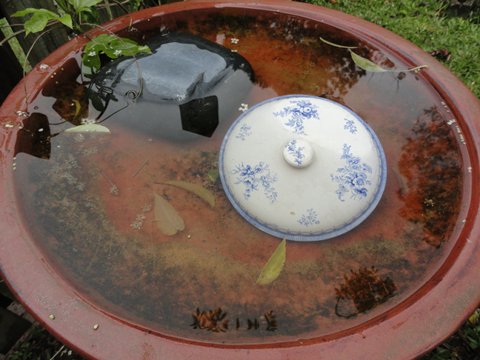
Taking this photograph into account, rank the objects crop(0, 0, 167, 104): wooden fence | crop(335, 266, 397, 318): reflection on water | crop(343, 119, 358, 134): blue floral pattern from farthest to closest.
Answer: crop(0, 0, 167, 104): wooden fence → crop(343, 119, 358, 134): blue floral pattern → crop(335, 266, 397, 318): reflection on water

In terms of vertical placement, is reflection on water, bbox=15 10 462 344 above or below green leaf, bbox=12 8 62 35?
below

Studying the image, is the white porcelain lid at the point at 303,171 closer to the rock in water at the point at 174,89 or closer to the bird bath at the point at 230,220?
the bird bath at the point at 230,220

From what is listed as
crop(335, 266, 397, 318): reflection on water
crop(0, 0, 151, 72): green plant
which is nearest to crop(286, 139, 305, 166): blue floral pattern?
crop(335, 266, 397, 318): reflection on water

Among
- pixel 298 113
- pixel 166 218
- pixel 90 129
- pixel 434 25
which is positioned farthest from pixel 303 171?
pixel 434 25

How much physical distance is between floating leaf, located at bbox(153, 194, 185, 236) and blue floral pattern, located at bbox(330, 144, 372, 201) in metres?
0.48

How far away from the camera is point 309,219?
1146mm

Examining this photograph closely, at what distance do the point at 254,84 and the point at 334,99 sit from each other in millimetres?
301

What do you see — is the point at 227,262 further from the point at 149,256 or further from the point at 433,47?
the point at 433,47

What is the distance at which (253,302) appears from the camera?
43.8 inches

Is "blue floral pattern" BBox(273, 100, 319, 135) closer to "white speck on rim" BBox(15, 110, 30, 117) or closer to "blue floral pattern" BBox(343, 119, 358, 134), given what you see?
"blue floral pattern" BBox(343, 119, 358, 134)

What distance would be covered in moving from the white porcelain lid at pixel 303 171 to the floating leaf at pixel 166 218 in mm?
178

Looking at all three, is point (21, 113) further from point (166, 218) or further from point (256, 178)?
point (256, 178)

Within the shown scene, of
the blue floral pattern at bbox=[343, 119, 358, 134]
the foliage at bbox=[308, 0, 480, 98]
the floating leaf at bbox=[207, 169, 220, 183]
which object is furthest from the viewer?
the foliage at bbox=[308, 0, 480, 98]

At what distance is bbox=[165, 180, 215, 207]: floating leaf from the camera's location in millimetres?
1303
